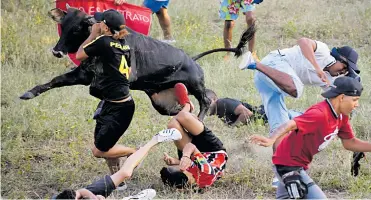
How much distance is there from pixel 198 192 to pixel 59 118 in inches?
88.4

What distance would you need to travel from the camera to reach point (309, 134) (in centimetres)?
550

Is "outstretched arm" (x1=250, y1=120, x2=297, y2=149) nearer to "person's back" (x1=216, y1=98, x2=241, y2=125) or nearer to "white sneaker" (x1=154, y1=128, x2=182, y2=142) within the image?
"white sneaker" (x1=154, y1=128, x2=182, y2=142)

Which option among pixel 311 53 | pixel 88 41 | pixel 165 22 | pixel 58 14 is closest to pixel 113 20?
pixel 88 41

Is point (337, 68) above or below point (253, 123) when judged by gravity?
above

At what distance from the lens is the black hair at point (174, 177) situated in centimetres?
646

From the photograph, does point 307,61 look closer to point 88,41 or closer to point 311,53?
point 311,53

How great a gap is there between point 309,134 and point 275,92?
1503mm

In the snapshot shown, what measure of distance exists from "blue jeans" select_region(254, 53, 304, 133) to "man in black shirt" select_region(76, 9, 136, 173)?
1275mm

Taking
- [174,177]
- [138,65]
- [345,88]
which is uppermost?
[345,88]

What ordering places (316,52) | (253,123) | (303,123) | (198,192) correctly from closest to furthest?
(303,123)
(198,192)
(316,52)
(253,123)

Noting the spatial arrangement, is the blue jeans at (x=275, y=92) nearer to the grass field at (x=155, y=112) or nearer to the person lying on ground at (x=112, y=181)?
the grass field at (x=155, y=112)

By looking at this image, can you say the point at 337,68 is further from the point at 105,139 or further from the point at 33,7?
the point at 33,7

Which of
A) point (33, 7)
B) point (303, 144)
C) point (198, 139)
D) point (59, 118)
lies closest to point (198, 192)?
point (198, 139)

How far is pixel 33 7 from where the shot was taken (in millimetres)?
11867
